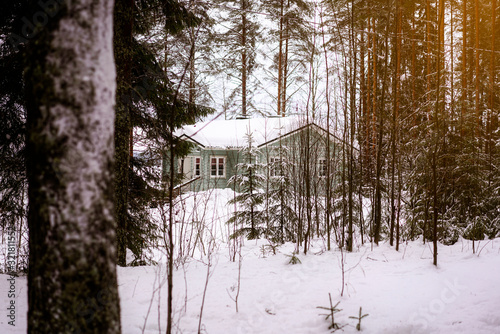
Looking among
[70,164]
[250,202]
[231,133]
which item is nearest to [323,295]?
[70,164]

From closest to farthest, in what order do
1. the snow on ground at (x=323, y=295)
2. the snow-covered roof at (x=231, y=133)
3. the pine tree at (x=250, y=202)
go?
the snow on ground at (x=323, y=295), the pine tree at (x=250, y=202), the snow-covered roof at (x=231, y=133)

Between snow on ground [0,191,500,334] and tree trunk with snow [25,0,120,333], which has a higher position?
tree trunk with snow [25,0,120,333]

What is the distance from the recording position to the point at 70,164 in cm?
98

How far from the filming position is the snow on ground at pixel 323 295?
2367mm

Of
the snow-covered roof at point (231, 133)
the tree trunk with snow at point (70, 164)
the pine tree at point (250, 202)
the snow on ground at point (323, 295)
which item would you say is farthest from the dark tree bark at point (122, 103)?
the snow-covered roof at point (231, 133)

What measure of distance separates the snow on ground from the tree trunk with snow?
2.99 feet

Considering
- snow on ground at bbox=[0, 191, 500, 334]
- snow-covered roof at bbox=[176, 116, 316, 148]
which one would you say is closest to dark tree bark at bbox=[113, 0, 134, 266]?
snow on ground at bbox=[0, 191, 500, 334]

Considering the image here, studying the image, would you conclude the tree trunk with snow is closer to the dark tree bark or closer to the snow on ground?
the snow on ground

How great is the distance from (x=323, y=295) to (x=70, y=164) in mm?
2798

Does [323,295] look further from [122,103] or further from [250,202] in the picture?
[250,202]

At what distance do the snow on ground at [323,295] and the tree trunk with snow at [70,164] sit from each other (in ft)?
2.99

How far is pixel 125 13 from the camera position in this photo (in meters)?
3.85

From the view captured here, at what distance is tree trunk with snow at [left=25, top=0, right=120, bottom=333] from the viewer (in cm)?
98

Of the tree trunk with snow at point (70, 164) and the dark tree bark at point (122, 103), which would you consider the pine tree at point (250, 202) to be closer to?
the dark tree bark at point (122, 103)
